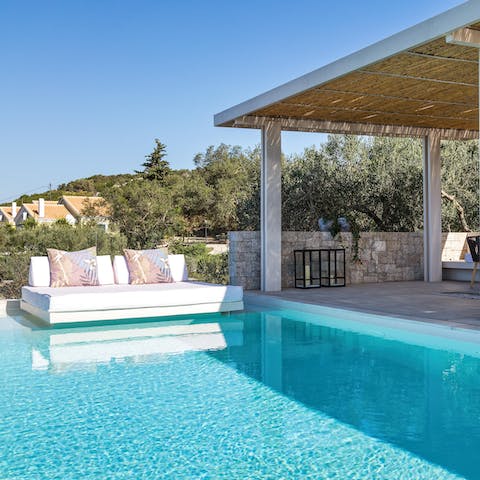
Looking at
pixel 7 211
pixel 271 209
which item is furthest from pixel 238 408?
pixel 7 211

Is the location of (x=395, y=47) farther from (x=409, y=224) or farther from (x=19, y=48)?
(x=19, y=48)

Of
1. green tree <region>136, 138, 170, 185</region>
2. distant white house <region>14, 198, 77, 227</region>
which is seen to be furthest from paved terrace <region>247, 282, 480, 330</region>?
distant white house <region>14, 198, 77, 227</region>

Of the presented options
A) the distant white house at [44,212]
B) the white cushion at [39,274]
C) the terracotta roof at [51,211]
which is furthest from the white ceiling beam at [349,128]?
the terracotta roof at [51,211]

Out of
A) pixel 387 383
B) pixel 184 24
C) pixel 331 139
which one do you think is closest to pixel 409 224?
pixel 331 139

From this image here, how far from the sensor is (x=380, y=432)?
3.95 m

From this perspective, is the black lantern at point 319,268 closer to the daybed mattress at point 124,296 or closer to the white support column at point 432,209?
the white support column at point 432,209

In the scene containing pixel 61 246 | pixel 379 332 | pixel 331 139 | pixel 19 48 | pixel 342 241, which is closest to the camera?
pixel 379 332

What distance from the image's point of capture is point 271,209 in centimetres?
1100

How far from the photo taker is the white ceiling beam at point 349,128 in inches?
422

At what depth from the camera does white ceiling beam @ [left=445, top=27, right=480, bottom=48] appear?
612cm

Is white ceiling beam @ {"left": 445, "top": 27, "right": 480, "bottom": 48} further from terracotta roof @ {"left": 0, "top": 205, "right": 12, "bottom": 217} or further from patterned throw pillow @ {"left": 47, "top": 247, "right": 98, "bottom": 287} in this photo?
terracotta roof @ {"left": 0, "top": 205, "right": 12, "bottom": 217}

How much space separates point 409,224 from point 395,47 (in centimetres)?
1035

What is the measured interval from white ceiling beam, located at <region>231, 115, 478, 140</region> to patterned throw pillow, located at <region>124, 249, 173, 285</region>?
2753mm

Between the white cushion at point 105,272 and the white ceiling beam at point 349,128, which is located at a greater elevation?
the white ceiling beam at point 349,128
